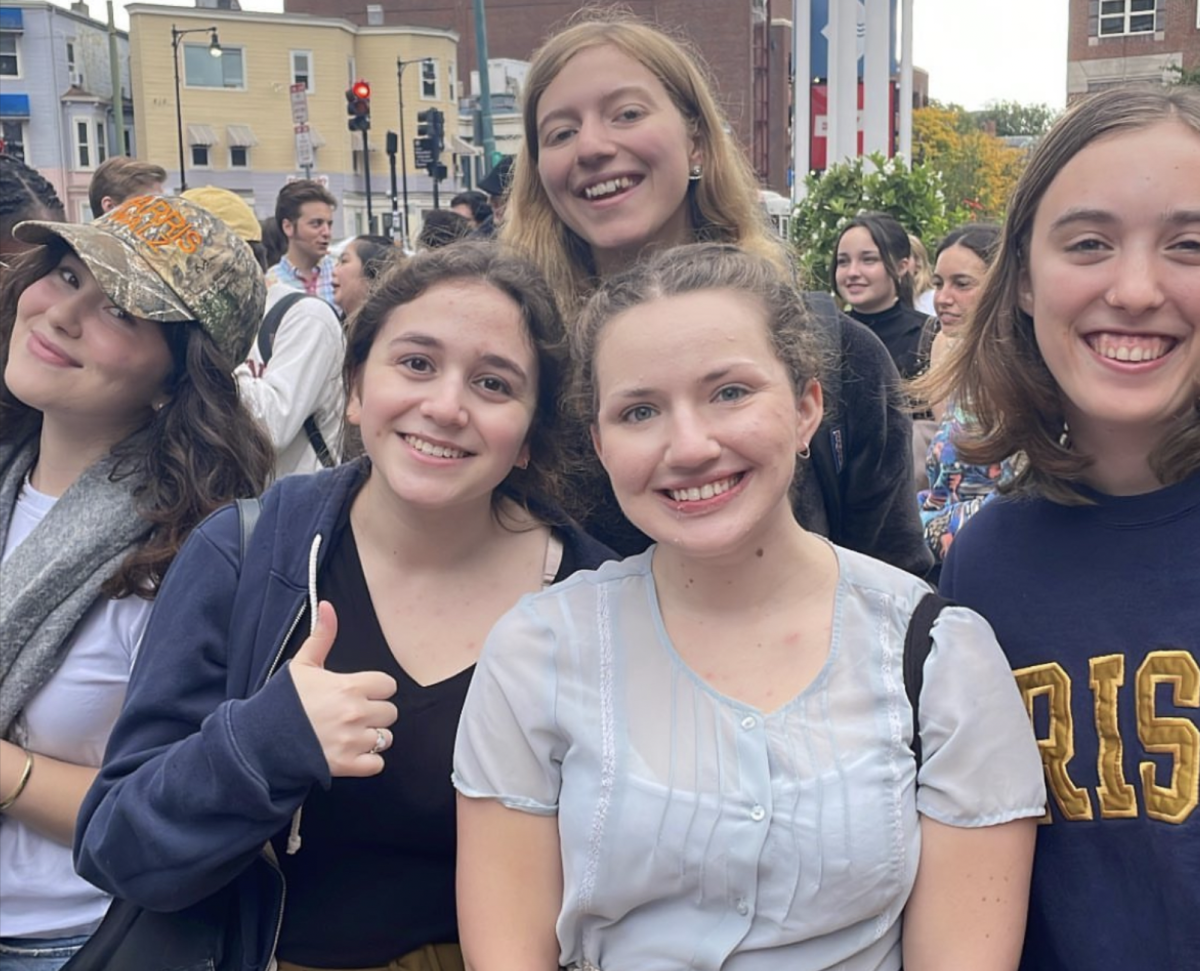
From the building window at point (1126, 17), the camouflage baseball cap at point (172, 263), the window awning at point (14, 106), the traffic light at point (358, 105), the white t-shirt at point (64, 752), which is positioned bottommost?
the white t-shirt at point (64, 752)

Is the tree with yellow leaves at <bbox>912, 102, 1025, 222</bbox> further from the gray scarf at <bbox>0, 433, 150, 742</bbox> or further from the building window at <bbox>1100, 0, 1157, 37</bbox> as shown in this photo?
the gray scarf at <bbox>0, 433, 150, 742</bbox>

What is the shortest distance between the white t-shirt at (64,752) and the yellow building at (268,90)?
154ft

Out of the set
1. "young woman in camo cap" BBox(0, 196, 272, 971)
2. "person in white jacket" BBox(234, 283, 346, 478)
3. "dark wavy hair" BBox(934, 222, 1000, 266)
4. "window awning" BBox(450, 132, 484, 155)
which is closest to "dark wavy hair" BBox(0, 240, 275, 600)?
"young woman in camo cap" BBox(0, 196, 272, 971)

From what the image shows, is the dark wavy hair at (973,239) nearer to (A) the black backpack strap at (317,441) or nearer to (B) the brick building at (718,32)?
(A) the black backpack strap at (317,441)

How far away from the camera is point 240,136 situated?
49.2 meters

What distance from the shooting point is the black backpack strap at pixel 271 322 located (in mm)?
5457

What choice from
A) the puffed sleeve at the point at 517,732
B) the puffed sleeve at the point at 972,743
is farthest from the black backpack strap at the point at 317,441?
the puffed sleeve at the point at 972,743

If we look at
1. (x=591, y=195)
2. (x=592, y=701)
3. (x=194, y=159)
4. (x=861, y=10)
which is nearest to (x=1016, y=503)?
(x=592, y=701)

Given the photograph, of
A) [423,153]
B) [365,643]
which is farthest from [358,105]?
[365,643]

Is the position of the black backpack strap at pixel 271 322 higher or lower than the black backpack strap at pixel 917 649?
higher

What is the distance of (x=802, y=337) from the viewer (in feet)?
7.05

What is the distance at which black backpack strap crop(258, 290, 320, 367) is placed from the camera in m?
5.46

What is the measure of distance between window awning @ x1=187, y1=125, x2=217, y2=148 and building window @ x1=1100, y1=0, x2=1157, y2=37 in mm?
32107

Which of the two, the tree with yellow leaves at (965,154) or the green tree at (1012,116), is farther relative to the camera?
the green tree at (1012,116)
